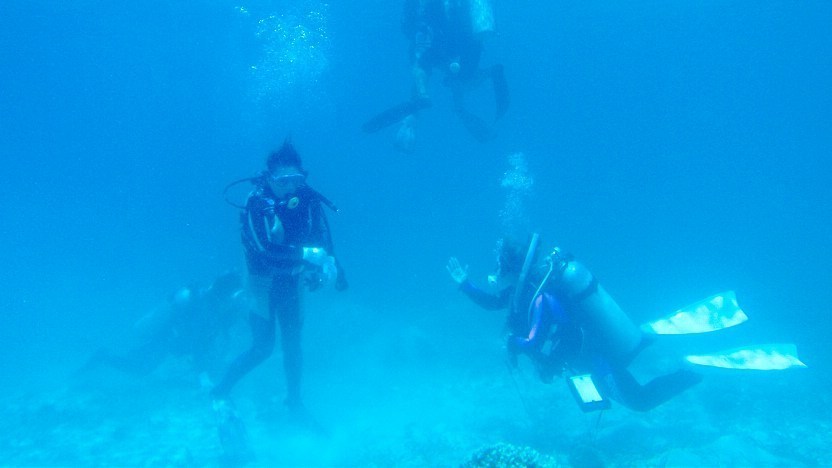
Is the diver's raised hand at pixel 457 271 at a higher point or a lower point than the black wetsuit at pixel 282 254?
lower

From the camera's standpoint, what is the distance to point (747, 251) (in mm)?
19922

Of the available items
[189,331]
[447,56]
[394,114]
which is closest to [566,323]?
[394,114]

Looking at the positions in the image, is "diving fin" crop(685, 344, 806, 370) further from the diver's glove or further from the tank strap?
the diver's glove

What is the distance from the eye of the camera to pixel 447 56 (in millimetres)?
11594

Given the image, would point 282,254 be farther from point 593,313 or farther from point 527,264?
point 593,313

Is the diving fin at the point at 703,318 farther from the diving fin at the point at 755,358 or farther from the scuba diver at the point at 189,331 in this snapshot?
the scuba diver at the point at 189,331

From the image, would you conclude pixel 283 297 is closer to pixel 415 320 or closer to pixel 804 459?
pixel 804 459

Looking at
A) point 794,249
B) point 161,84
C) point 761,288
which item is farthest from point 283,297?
point 161,84

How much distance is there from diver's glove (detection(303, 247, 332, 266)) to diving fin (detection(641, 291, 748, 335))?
4.58 m

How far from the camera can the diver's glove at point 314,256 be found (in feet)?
17.0

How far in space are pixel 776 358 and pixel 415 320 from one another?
30.5 feet

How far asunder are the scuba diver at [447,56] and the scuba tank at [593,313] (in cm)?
613

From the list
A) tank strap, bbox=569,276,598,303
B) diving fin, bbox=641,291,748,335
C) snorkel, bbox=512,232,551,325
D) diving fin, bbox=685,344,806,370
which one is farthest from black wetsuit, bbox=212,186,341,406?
diving fin, bbox=685,344,806,370

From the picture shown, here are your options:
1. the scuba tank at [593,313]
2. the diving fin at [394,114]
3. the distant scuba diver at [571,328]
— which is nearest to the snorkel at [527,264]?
the distant scuba diver at [571,328]
